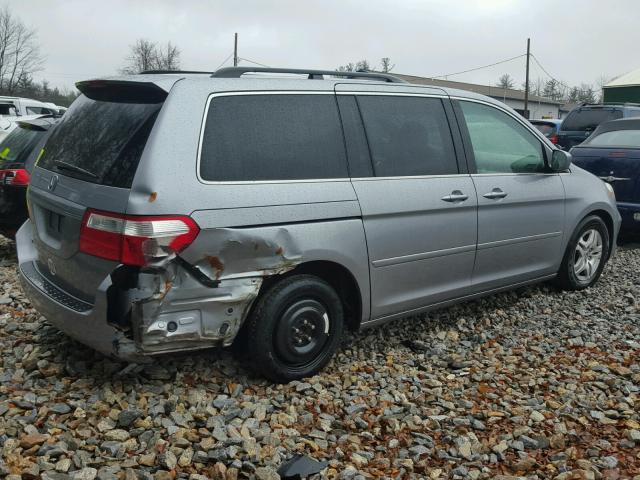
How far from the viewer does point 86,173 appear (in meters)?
3.35

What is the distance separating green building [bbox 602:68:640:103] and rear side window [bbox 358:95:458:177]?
119 ft

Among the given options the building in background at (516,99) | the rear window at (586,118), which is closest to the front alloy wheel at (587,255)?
the rear window at (586,118)

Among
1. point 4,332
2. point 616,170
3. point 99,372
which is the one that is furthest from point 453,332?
point 616,170

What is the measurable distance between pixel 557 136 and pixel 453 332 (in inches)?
389

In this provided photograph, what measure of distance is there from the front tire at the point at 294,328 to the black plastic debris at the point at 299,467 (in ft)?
2.29

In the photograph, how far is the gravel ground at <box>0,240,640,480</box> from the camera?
293 centimetres

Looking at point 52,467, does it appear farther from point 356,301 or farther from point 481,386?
point 481,386

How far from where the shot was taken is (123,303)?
3.09 metres

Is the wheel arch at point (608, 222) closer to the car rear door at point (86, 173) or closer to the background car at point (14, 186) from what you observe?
the car rear door at point (86, 173)

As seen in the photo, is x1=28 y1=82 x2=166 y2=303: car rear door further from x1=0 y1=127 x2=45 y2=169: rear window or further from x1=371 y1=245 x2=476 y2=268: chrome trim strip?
x1=0 y1=127 x2=45 y2=169: rear window

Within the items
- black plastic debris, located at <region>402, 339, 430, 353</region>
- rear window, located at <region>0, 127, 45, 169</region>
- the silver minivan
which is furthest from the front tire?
rear window, located at <region>0, 127, 45, 169</region>

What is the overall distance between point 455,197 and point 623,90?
37.7 m

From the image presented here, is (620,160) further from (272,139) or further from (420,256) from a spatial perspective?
(272,139)

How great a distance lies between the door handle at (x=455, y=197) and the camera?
13.8ft
